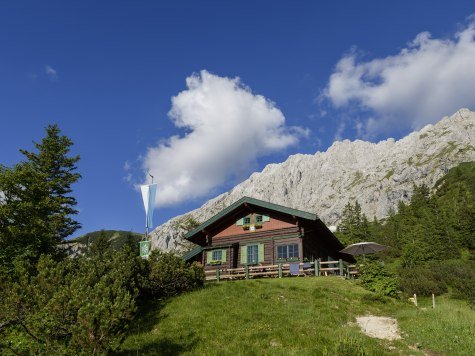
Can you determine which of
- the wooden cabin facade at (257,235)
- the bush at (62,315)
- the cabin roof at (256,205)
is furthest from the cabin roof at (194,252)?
the bush at (62,315)

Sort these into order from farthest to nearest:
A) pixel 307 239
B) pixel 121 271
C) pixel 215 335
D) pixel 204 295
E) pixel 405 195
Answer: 1. pixel 405 195
2. pixel 307 239
3. pixel 204 295
4. pixel 121 271
5. pixel 215 335

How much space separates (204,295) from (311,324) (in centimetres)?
620

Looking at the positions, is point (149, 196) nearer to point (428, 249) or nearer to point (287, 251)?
point (287, 251)

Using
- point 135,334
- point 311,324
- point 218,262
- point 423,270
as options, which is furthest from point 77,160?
point 423,270

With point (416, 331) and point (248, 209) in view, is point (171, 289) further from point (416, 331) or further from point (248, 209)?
point (248, 209)

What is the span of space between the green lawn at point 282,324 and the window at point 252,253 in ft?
32.7

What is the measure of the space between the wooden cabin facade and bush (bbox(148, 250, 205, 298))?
419 inches

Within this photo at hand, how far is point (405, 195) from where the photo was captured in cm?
18375

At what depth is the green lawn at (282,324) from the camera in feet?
37.7

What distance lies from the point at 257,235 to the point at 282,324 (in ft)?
57.7

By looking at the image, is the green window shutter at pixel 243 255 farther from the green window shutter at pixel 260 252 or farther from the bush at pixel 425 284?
the bush at pixel 425 284

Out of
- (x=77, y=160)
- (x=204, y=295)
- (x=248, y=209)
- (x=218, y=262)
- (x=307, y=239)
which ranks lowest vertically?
(x=204, y=295)

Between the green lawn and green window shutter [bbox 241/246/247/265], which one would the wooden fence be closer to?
green window shutter [bbox 241/246/247/265]

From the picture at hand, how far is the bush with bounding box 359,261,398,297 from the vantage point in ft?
70.7
